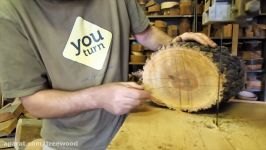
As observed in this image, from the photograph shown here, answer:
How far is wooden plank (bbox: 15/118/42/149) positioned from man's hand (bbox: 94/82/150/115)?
1.39 metres

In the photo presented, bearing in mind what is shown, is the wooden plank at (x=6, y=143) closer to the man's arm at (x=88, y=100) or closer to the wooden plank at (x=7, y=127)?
the wooden plank at (x=7, y=127)

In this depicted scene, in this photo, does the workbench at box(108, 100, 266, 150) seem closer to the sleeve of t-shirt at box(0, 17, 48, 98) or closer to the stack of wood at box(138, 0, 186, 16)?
the sleeve of t-shirt at box(0, 17, 48, 98)

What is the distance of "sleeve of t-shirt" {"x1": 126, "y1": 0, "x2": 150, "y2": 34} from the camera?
1.10m

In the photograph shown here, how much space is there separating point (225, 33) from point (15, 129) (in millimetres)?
2350

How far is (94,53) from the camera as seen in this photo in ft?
3.09

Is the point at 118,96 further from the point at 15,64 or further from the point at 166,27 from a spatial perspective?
the point at 166,27

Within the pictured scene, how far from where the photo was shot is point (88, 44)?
3.06 feet

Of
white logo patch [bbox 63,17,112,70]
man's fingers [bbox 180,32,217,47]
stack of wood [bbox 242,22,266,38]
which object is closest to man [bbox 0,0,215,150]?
white logo patch [bbox 63,17,112,70]

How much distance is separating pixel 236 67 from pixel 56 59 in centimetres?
68

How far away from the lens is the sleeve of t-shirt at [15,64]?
82cm

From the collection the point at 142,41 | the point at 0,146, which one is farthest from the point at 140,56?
the point at 142,41

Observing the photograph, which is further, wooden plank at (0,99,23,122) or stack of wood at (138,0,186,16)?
stack of wood at (138,0,186,16)

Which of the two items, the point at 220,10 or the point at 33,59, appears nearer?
the point at 220,10

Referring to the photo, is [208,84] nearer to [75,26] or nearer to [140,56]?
[75,26]
